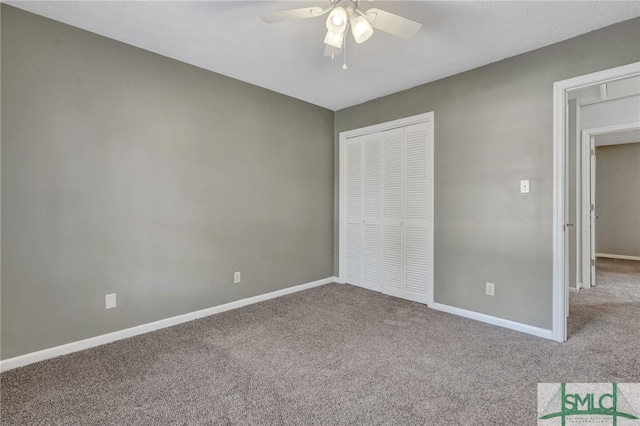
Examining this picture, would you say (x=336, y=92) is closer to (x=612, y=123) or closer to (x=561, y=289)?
(x=561, y=289)

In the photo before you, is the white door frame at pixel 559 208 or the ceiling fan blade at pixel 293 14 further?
the white door frame at pixel 559 208

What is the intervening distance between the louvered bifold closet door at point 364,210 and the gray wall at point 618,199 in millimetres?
5837

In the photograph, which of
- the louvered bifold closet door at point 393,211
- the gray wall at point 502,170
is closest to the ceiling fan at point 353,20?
the gray wall at point 502,170

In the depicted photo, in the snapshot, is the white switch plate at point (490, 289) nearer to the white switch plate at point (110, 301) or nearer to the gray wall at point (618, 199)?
the white switch plate at point (110, 301)

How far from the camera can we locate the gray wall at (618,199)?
6125 mm

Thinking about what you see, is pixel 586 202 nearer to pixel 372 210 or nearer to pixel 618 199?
pixel 372 210

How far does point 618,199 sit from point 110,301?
885 cm

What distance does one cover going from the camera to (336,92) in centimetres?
366

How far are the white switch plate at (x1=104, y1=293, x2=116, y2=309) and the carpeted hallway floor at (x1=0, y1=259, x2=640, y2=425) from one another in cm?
31

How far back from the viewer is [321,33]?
2.38 meters

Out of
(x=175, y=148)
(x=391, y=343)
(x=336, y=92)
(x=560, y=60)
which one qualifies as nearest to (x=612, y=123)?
(x=560, y=60)

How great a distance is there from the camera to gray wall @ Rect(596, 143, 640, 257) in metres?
6.12

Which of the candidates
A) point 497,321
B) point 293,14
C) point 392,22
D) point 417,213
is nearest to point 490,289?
point 497,321

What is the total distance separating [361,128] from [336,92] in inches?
25.0
